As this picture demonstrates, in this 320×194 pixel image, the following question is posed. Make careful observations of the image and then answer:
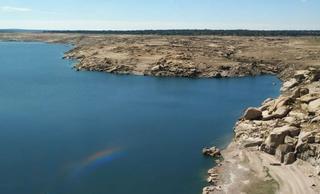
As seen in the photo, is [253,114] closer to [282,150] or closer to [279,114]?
[279,114]

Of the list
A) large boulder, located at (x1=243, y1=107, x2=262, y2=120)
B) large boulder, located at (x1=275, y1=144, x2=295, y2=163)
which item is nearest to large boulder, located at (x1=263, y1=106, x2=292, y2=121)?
large boulder, located at (x1=243, y1=107, x2=262, y2=120)

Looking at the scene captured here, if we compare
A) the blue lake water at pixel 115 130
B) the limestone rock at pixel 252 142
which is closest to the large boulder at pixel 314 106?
the limestone rock at pixel 252 142

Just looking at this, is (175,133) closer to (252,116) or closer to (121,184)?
(252,116)

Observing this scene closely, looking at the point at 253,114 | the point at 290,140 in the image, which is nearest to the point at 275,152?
the point at 290,140

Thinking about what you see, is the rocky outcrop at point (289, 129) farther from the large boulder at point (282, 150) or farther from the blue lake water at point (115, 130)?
the blue lake water at point (115, 130)

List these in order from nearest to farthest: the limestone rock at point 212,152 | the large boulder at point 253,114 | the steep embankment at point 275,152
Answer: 1. the steep embankment at point 275,152
2. the limestone rock at point 212,152
3. the large boulder at point 253,114

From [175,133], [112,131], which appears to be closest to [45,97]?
[112,131]
